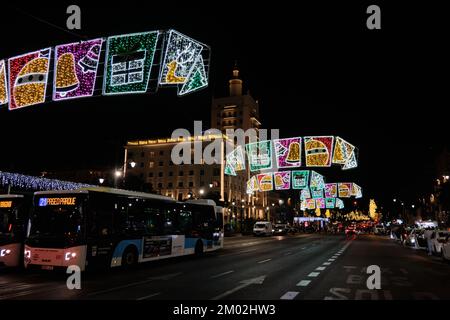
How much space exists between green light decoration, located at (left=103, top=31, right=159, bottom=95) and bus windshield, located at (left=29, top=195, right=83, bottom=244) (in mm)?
4267

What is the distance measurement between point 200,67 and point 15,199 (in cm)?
984

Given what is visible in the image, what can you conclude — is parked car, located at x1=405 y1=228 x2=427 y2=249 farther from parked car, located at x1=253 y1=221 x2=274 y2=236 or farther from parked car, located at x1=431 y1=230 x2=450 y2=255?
parked car, located at x1=253 y1=221 x2=274 y2=236

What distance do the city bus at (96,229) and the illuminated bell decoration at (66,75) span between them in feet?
11.8

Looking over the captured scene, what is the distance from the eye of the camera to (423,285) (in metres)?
12.2

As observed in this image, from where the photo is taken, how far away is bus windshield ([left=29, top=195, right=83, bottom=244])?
1386 cm

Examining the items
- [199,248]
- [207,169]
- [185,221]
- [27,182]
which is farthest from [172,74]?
[207,169]

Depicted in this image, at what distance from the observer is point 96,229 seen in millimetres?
14422

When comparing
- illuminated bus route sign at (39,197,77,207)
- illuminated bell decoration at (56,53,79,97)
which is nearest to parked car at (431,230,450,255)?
illuminated bus route sign at (39,197,77,207)

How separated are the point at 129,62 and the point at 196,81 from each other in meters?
2.11

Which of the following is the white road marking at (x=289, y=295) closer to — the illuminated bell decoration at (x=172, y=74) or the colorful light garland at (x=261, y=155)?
the illuminated bell decoration at (x=172, y=74)

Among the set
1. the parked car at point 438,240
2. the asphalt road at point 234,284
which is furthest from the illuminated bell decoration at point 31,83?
the parked car at point 438,240

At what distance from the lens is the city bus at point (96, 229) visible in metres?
13.7

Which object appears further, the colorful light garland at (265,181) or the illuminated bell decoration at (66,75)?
the colorful light garland at (265,181)

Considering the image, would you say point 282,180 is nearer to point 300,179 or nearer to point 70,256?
point 300,179
